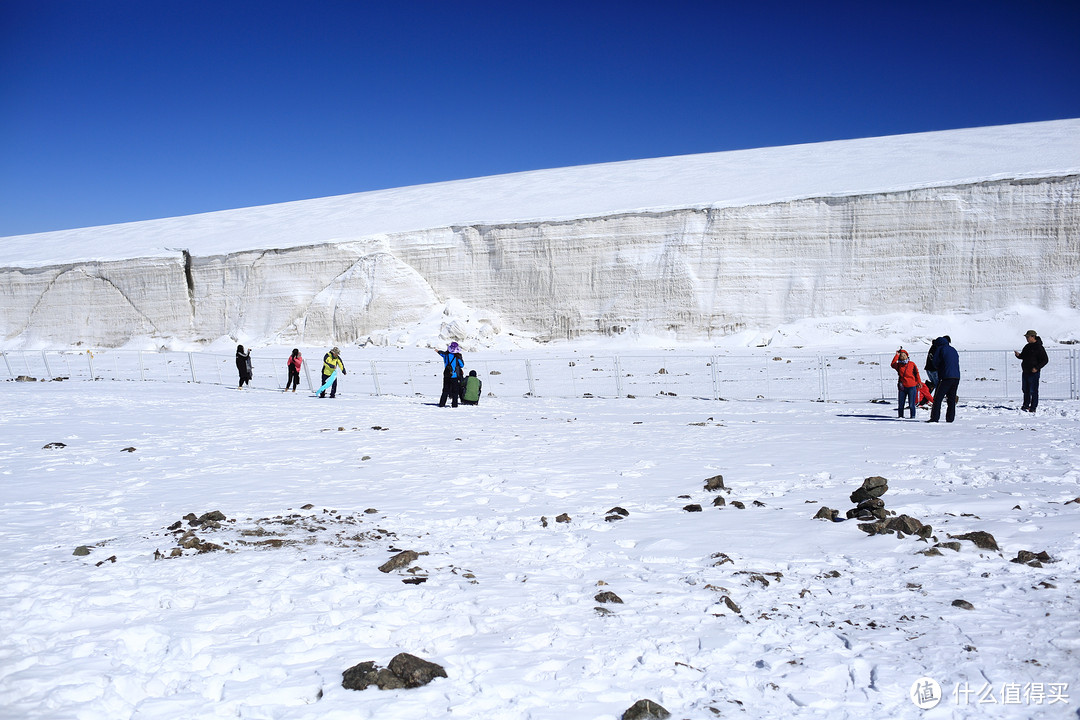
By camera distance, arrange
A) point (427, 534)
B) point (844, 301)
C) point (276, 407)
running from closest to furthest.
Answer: point (427, 534) < point (276, 407) < point (844, 301)

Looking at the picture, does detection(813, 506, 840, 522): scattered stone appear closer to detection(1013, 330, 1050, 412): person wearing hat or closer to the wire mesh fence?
detection(1013, 330, 1050, 412): person wearing hat

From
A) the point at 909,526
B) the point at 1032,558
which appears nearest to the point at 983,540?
the point at 1032,558

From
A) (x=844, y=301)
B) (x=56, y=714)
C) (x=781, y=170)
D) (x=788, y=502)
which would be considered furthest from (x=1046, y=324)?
(x=56, y=714)

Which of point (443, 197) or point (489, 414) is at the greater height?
point (443, 197)

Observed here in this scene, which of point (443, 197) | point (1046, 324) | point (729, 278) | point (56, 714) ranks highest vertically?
point (443, 197)

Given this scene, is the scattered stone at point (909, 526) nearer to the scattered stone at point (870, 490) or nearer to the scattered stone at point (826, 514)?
the scattered stone at point (826, 514)

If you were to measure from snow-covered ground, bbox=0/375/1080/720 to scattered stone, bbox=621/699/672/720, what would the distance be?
6cm

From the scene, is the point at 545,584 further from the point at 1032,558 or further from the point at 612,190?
the point at 612,190

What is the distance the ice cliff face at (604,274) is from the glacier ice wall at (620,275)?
0.06 meters

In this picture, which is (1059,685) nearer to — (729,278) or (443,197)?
(729,278)

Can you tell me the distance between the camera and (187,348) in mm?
34062

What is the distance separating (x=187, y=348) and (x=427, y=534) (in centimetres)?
3229

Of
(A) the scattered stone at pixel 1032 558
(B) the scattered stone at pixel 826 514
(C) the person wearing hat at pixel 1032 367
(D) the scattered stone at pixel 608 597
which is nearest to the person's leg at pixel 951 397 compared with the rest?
(C) the person wearing hat at pixel 1032 367

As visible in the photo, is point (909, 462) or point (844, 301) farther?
point (844, 301)
